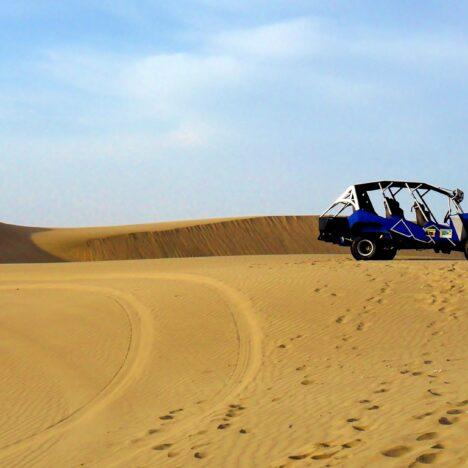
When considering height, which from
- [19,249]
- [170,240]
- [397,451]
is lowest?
[397,451]

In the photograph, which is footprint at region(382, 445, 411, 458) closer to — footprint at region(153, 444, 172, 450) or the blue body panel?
footprint at region(153, 444, 172, 450)

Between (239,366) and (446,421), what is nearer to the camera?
(446,421)

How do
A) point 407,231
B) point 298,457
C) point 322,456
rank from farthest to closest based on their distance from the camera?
point 407,231 → point 298,457 → point 322,456

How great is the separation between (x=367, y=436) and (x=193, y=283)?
11.2 metres

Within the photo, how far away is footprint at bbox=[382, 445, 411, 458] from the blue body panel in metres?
13.7

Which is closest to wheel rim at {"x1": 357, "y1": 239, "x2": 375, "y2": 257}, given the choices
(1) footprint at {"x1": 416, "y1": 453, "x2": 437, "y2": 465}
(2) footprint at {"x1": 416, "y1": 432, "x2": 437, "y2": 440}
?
(2) footprint at {"x1": 416, "y1": 432, "x2": 437, "y2": 440}

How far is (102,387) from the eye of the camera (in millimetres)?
10477

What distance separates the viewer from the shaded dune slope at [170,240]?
48438 mm

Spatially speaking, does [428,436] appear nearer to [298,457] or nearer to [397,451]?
[397,451]

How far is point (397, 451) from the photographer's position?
18.2 feet

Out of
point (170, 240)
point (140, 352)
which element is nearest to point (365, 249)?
point (140, 352)

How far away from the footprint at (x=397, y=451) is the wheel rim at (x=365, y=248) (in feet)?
47.1

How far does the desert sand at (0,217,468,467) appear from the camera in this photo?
22.1 feet

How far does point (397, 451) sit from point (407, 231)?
13870mm
